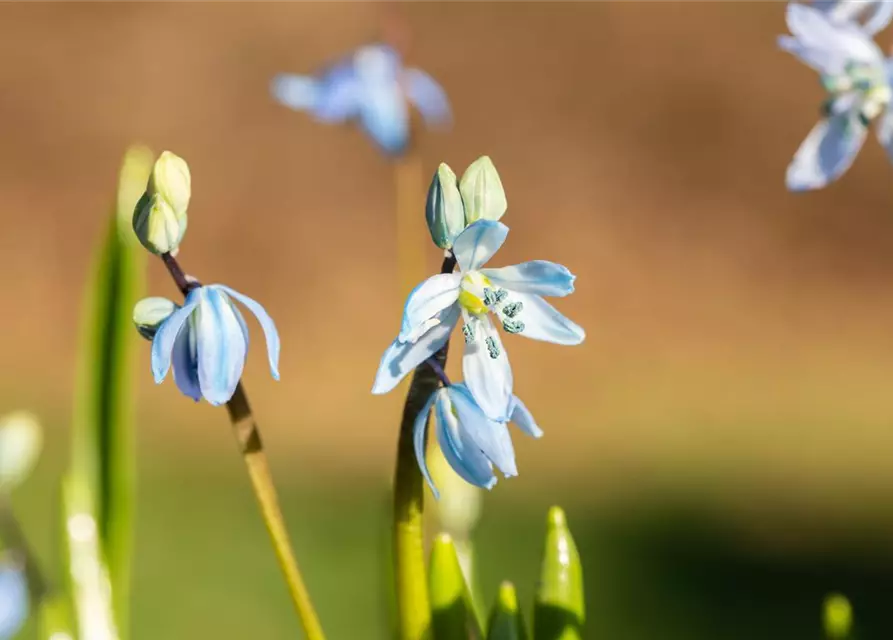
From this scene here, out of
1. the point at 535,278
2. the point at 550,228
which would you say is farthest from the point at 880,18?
the point at 550,228

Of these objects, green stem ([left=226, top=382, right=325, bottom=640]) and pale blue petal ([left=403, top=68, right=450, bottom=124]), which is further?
pale blue petal ([left=403, top=68, right=450, bottom=124])

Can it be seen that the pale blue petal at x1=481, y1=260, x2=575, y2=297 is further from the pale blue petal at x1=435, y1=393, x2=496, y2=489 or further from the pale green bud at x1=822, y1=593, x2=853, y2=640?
the pale green bud at x1=822, y1=593, x2=853, y2=640

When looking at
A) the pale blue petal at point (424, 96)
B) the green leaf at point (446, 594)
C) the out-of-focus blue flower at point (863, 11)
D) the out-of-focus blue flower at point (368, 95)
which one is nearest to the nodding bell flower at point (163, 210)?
the green leaf at point (446, 594)

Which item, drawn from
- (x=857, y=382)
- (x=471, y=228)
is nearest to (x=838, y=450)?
(x=857, y=382)

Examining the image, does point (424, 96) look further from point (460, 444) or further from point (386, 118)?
point (460, 444)

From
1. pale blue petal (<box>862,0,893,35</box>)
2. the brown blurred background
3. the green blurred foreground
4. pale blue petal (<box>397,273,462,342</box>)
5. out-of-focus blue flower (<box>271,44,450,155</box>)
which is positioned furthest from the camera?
the brown blurred background

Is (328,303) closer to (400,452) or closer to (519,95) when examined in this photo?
(519,95)

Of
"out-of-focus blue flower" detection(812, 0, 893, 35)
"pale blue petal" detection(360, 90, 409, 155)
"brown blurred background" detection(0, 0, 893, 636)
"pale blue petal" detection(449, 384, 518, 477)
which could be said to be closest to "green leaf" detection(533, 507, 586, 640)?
"pale blue petal" detection(449, 384, 518, 477)

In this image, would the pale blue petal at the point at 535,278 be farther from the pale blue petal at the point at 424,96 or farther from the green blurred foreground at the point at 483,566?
the green blurred foreground at the point at 483,566
